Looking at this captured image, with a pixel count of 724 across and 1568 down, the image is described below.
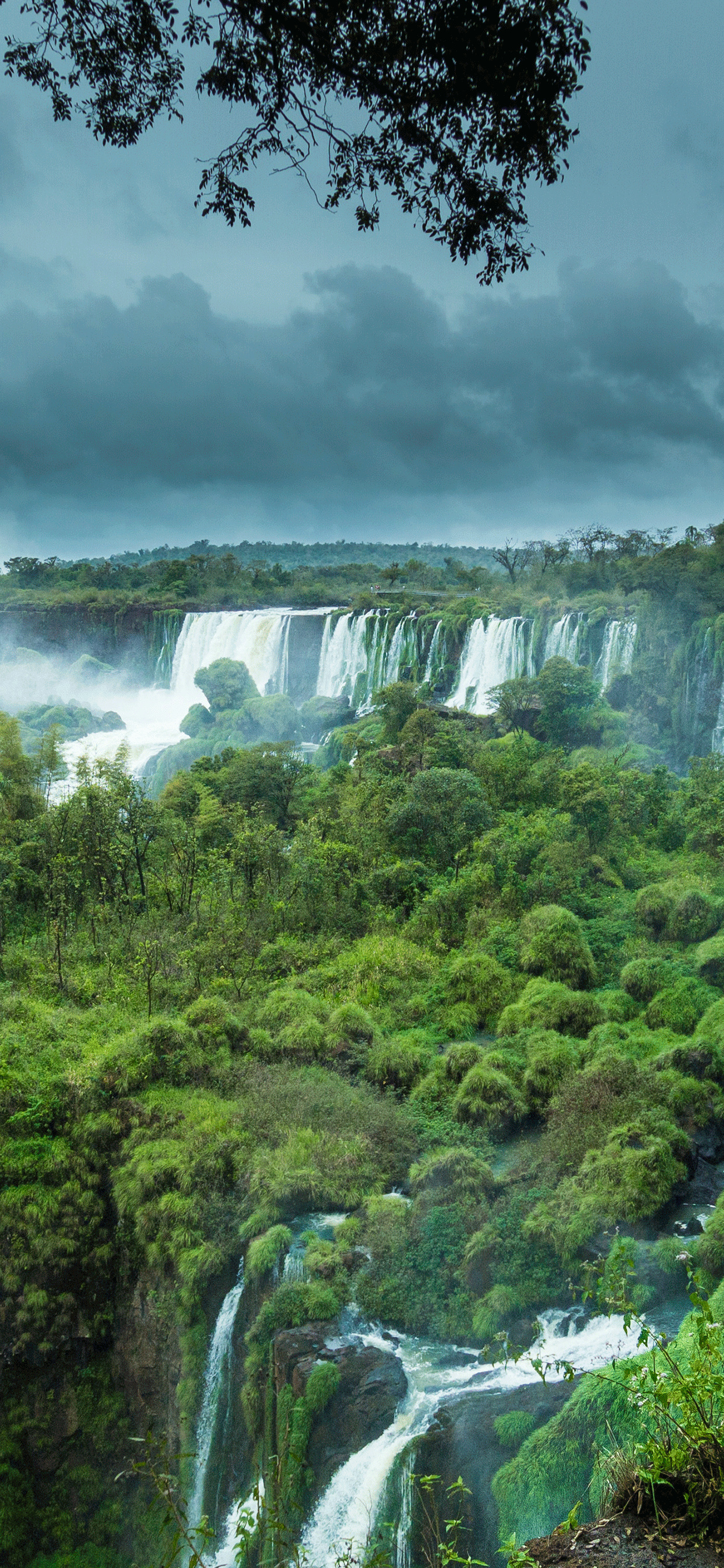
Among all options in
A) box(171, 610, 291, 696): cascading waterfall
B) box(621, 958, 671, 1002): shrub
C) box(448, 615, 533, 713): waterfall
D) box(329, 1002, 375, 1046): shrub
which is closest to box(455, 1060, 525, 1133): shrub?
box(329, 1002, 375, 1046): shrub

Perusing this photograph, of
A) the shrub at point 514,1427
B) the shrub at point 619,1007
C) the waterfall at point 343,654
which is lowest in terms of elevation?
the shrub at point 514,1427

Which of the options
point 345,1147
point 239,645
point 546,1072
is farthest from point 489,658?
point 345,1147

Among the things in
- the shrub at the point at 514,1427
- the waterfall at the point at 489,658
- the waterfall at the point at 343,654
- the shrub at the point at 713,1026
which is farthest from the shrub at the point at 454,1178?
the waterfall at the point at 343,654

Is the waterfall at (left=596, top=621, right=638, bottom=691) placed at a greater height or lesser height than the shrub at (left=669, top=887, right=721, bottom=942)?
Result: greater

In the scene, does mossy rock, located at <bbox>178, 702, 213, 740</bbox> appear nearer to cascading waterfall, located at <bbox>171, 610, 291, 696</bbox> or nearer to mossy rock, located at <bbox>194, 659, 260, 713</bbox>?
mossy rock, located at <bbox>194, 659, 260, 713</bbox>

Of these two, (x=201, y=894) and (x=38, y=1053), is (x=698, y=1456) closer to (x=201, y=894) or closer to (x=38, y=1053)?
(x=38, y=1053)

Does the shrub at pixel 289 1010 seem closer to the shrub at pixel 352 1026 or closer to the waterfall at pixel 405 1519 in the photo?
the shrub at pixel 352 1026

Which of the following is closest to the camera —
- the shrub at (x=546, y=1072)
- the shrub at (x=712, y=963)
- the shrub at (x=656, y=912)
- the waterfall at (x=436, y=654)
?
the shrub at (x=546, y=1072)
